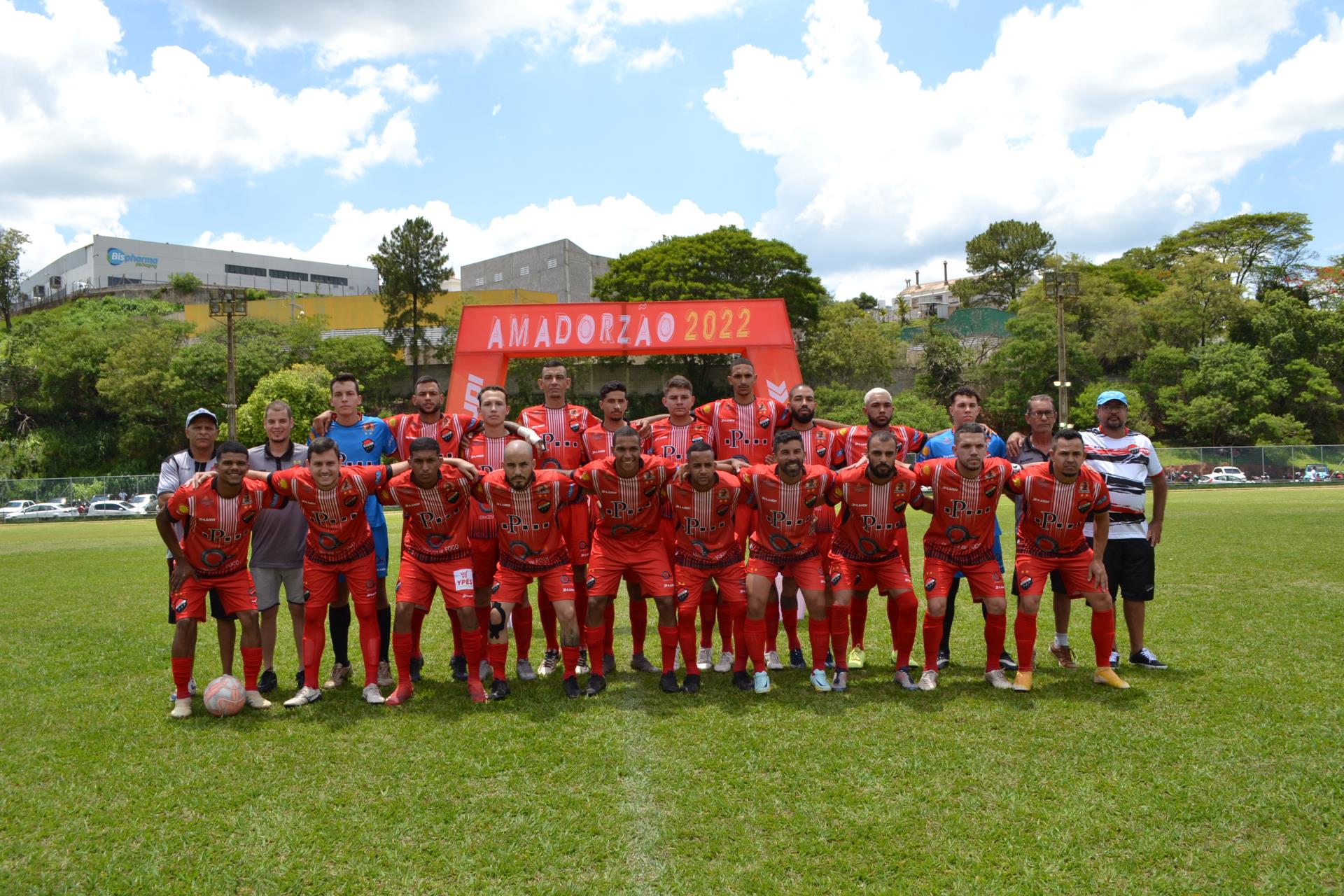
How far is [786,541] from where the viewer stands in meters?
6.11

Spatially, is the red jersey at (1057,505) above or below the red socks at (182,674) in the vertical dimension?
above

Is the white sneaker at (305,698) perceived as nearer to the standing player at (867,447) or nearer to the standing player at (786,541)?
the standing player at (786,541)

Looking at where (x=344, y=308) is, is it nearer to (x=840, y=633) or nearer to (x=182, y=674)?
(x=182, y=674)

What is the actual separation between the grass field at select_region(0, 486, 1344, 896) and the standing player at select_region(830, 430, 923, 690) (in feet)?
1.24

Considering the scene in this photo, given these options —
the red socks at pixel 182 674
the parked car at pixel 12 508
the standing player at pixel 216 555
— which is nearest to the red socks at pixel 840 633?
the standing player at pixel 216 555

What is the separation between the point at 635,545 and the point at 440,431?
188cm

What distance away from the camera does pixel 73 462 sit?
45000 mm

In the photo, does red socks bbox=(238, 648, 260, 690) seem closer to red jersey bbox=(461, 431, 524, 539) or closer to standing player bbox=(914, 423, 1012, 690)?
red jersey bbox=(461, 431, 524, 539)

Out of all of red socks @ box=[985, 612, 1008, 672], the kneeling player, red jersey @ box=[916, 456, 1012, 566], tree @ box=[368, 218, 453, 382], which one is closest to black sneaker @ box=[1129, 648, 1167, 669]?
red socks @ box=[985, 612, 1008, 672]

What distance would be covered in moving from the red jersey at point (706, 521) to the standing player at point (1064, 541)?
2.07m

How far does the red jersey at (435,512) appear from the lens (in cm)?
589

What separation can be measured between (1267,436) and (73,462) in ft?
199

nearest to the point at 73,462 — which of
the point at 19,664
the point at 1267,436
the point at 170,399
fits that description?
the point at 170,399

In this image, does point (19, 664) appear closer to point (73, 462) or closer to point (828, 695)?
point (828, 695)
